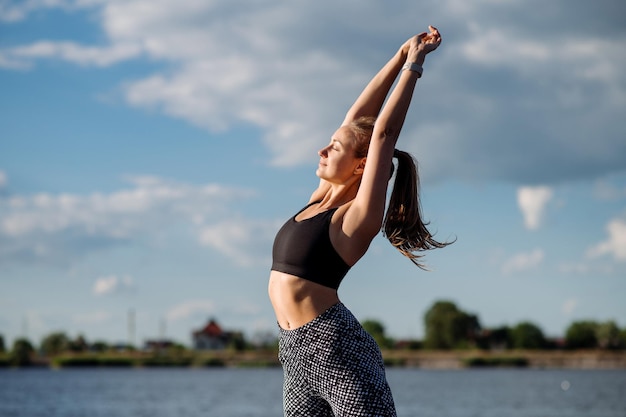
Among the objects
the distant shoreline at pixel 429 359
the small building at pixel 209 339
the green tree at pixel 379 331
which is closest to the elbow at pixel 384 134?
the distant shoreline at pixel 429 359

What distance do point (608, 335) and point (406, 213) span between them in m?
126

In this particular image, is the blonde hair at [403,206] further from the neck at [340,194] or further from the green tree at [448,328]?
the green tree at [448,328]

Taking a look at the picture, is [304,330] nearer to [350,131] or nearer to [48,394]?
[350,131]

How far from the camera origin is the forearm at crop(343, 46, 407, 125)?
4.31 metres

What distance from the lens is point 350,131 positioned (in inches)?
154

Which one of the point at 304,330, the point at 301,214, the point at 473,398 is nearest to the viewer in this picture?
the point at 304,330

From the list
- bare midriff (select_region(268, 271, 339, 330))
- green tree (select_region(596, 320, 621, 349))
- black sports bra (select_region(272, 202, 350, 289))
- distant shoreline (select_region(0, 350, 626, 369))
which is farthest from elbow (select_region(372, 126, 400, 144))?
green tree (select_region(596, 320, 621, 349))

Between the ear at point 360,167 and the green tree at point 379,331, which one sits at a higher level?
the ear at point 360,167

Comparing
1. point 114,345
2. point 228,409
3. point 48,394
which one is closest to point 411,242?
point 228,409

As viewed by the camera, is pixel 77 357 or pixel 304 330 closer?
pixel 304 330

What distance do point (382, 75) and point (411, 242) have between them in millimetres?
901

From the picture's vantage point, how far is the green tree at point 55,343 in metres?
126

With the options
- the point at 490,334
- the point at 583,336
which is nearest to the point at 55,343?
the point at 490,334

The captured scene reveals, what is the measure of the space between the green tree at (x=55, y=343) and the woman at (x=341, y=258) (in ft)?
423
